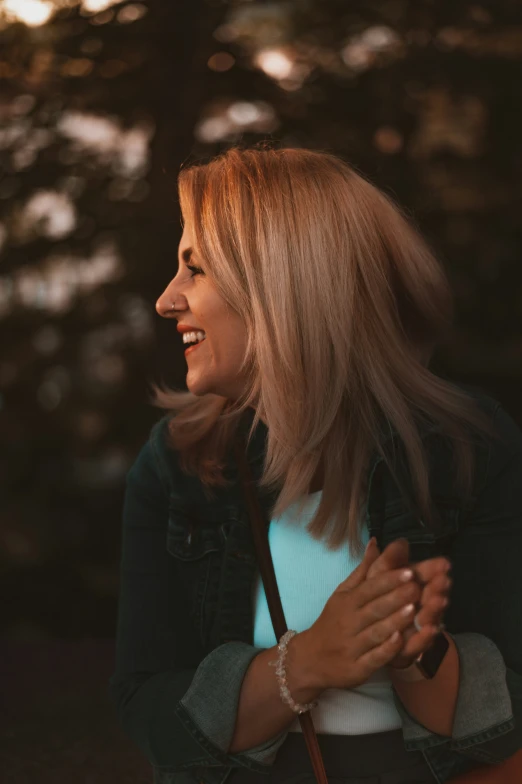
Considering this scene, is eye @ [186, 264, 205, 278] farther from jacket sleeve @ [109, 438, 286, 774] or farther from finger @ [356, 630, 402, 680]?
finger @ [356, 630, 402, 680]

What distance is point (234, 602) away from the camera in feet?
5.61

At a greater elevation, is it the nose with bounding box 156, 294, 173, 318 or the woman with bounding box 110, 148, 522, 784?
the nose with bounding box 156, 294, 173, 318

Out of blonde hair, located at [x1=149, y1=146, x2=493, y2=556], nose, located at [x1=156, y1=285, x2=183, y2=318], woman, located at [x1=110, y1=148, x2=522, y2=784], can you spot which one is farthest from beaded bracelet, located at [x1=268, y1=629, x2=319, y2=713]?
nose, located at [x1=156, y1=285, x2=183, y2=318]

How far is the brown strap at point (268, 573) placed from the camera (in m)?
1.51

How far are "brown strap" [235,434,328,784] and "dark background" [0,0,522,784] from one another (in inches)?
49.0

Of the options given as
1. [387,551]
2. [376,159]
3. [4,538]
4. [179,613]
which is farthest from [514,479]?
[4,538]

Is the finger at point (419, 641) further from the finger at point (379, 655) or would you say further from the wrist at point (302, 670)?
the wrist at point (302, 670)

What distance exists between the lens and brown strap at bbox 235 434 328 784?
1508mm

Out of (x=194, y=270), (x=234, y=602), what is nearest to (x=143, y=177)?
(x=194, y=270)

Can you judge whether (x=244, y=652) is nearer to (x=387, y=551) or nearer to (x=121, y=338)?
(x=387, y=551)

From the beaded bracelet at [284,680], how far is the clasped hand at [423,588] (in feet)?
0.71

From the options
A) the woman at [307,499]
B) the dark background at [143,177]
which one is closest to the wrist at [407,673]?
the woman at [307,499]

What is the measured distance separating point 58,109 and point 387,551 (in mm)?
2104

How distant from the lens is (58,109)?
2930 mm
